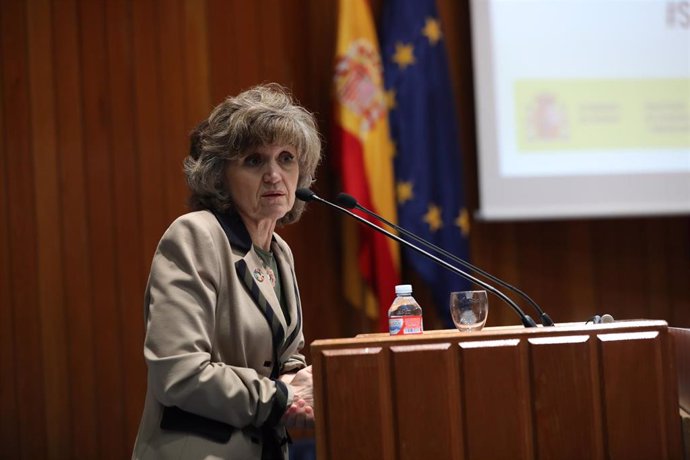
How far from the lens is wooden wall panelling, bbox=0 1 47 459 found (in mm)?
4164

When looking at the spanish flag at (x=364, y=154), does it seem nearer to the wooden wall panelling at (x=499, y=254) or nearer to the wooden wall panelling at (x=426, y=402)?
the wooden wall panelling at (x=499, y=254)

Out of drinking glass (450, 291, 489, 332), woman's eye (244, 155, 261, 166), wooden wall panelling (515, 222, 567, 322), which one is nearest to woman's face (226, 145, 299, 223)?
woman's eye (244, 155, 261, 166)

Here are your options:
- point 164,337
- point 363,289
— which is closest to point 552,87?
point 363,289

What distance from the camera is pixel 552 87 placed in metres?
4.35

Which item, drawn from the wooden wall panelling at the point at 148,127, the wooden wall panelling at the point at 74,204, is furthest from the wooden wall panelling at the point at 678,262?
the wooden wall panelling at the point at 74,204

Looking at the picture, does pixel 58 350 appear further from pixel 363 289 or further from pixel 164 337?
pixel 164 337

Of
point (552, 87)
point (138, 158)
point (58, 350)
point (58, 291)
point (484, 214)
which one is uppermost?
point (552, 87)

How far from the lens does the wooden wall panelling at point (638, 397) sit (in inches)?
65.9

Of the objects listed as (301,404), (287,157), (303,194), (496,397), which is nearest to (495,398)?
(496,397)

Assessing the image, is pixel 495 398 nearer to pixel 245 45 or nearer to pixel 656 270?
pixel 245 45

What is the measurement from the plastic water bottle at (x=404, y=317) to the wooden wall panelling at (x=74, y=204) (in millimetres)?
2695

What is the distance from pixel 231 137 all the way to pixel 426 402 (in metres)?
0.83

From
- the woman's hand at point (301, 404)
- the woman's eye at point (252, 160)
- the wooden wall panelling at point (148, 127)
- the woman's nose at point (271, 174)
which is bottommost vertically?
the woman's hand at point (301, 404)

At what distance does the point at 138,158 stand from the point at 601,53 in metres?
2.45
